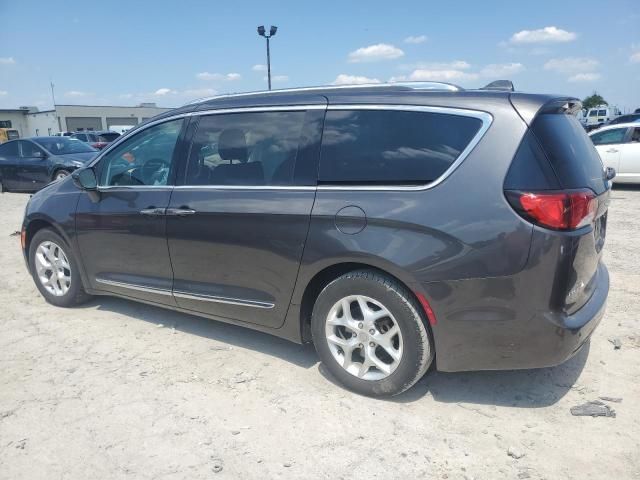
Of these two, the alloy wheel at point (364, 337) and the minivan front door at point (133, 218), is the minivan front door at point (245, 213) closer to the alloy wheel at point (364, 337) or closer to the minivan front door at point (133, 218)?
the minivan front door at point (133, 218)

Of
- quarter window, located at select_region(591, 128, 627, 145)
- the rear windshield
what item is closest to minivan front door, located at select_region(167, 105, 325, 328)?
the rear windshield

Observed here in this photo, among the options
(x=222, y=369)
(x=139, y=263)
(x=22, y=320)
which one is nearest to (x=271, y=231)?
(x=222, y=369)

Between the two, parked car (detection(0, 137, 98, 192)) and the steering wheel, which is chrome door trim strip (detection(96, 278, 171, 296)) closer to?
the steering wheel

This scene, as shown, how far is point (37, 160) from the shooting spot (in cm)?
1370

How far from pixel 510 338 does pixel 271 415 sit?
1435 mm

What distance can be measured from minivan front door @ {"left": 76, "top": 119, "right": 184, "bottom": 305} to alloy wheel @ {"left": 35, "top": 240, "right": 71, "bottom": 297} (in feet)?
1.34

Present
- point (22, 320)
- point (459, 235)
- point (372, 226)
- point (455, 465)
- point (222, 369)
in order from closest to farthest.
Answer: point (455, 465) → point (459, 235) → point (372, 226) → point (222, 369) → point (22, 320)

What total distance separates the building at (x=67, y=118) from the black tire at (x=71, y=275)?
5927 centimetres

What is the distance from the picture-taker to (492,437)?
2.79 meters

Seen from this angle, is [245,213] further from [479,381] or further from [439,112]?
[479,381]

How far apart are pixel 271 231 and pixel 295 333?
71 centimetres

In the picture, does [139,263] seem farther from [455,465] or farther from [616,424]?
[616,424]

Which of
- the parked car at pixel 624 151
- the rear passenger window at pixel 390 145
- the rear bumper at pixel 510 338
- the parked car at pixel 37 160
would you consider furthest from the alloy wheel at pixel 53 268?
the parked car at pixel 624 151

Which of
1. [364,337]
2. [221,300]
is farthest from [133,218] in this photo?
[364,337]
